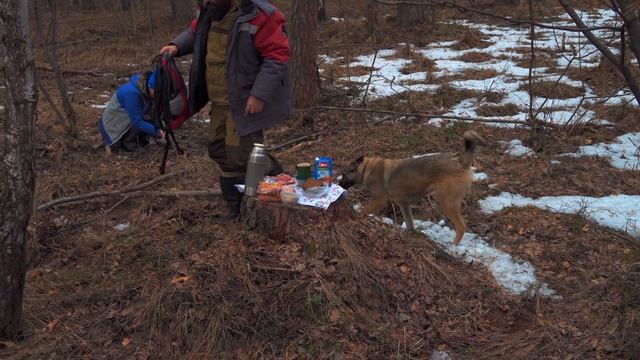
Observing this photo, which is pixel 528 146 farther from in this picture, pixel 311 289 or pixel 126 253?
pixel 126 253

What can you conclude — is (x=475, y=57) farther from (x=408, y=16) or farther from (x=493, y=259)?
(x=493, y=259)

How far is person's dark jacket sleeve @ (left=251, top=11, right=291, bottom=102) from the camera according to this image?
13.1ft

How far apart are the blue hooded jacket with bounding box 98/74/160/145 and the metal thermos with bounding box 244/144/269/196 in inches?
133

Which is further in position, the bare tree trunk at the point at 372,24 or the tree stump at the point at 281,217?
the bare tree trunk at the point at 372,24

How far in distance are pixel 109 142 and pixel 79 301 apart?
394 centimetres

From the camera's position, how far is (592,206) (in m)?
5.34

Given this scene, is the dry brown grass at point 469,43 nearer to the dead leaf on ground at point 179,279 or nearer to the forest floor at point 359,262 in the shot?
the forest floor at point 359,262

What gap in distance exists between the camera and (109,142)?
289 inches

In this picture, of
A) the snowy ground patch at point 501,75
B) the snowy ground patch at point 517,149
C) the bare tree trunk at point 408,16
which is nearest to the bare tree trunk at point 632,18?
the snowy ground patch at point 501,75

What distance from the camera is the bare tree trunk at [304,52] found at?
8281mm

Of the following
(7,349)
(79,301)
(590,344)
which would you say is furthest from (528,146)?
(7,349)

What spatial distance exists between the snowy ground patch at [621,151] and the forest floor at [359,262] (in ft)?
0.11

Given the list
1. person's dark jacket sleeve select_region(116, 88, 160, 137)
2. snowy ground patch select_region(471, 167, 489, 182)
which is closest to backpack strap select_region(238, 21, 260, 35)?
snowy ground patch select_region(471, 167, 489, 182)

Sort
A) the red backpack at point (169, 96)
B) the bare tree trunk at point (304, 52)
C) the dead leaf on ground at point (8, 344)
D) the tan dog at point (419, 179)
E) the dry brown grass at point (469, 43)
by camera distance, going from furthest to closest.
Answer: the dry brown grass at point (469, 43) → the bare tree trunk at point (304, 52) → the tan dog at point (419, 179) → the red backpack at point (169, 96) → the dead leaf on ground at point (8, 344)
